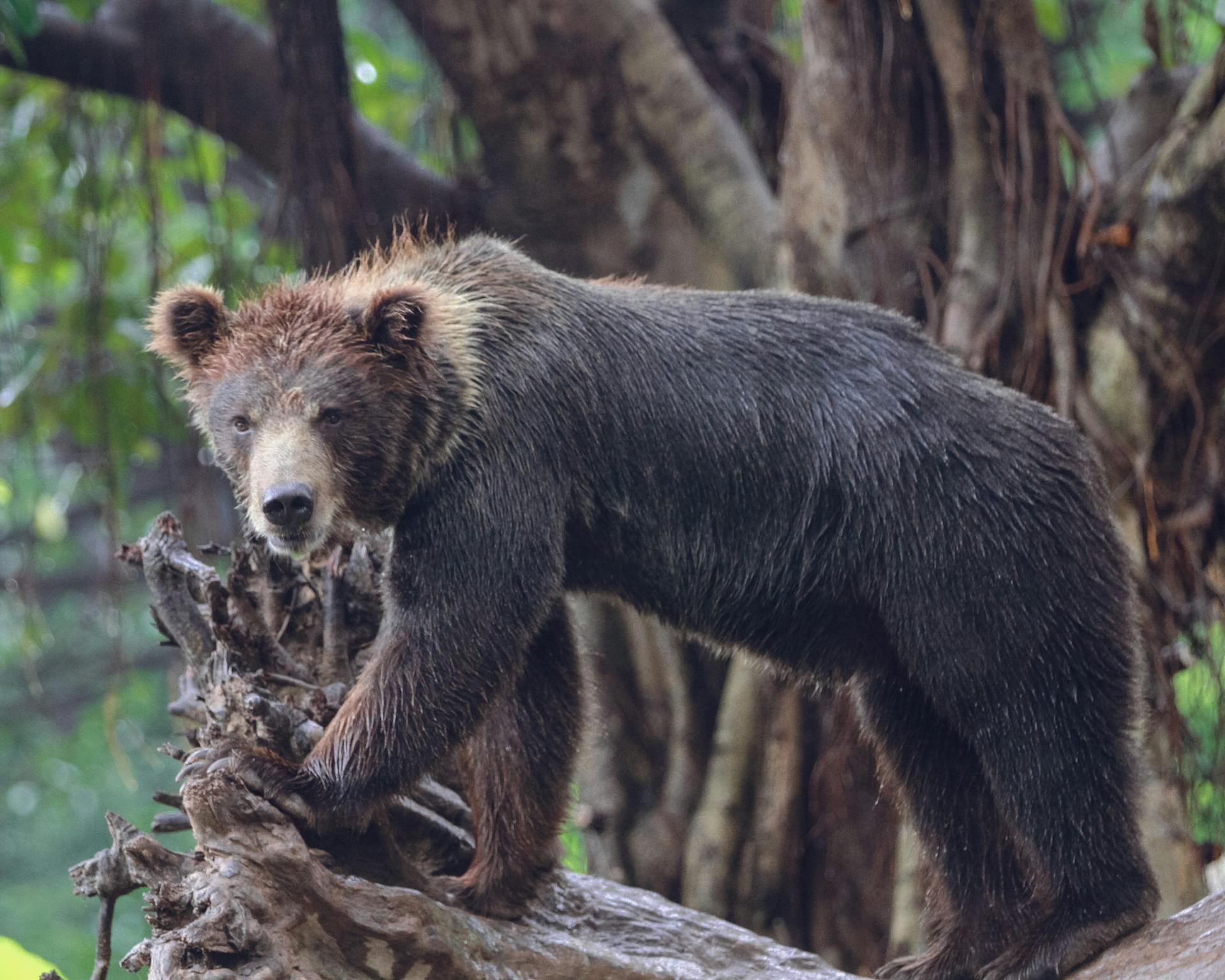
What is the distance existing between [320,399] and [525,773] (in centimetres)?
125

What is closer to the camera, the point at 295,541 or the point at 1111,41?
the point at 295,541

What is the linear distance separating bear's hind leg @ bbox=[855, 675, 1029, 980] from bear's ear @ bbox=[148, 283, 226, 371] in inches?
84.0

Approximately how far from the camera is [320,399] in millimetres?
3598

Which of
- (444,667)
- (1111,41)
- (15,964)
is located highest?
(1111,41)

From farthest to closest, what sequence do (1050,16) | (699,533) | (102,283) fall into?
(1050,16) → (102,283) → (699,533)

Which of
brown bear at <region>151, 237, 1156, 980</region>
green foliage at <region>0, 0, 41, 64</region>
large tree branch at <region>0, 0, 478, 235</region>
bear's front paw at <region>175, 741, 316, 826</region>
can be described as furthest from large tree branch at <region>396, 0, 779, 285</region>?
bear's front paw at <region>175, 741, 316, 826</region>

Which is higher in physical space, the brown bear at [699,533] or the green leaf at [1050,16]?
the green leaf at [1050,16]

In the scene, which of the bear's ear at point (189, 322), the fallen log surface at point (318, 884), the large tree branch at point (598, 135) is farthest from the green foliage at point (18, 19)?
the fallen log surface at point (318, 884)

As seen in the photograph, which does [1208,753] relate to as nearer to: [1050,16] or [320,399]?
[1050,16]

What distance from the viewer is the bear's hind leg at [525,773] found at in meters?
3.88

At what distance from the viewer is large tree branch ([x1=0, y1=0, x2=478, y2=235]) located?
668 centimetres

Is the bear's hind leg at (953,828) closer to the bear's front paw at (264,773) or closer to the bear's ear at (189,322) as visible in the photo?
the bear's front paw at (264,773)

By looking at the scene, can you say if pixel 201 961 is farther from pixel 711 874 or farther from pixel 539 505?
pixel 711 874

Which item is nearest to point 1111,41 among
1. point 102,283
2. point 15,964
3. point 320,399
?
point 102,283
